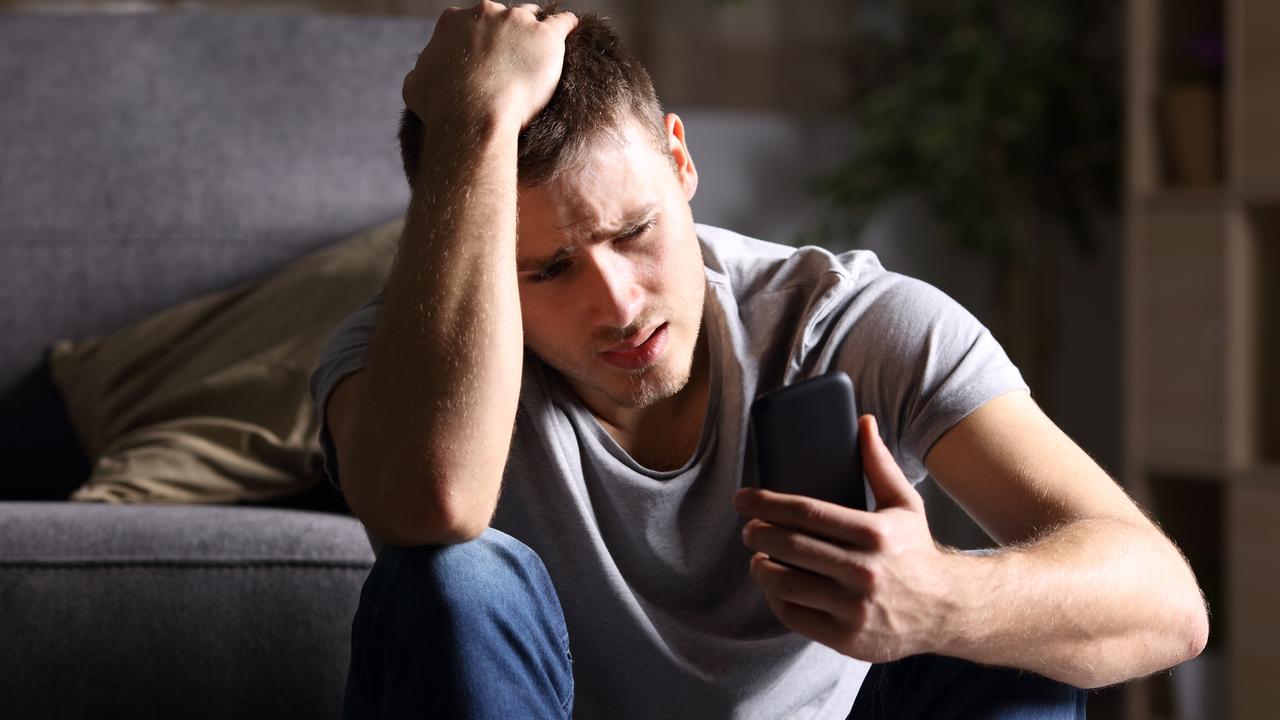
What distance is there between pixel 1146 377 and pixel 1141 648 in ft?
5.04

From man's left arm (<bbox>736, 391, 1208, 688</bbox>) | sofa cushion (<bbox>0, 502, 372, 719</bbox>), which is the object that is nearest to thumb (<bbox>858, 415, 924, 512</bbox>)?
man's left arm (<bbox>736, 391, 1208, 688</bbox>)

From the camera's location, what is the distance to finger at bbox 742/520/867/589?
794 mm

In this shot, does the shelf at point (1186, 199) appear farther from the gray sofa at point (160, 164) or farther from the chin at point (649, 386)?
the chin at point (649, 386)

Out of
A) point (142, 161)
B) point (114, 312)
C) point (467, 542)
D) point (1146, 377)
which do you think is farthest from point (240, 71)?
point (1146, 377)

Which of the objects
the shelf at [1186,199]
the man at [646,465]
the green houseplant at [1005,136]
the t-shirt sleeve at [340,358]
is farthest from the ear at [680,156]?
the green houseplant at [1005,136]

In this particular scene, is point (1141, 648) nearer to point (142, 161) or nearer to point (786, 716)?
Result: point (786, 716)

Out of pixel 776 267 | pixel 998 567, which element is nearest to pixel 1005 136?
pixel 776 267

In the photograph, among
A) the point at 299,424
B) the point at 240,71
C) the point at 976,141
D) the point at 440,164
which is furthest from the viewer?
the point at 976,141

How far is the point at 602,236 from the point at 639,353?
0.34 ft

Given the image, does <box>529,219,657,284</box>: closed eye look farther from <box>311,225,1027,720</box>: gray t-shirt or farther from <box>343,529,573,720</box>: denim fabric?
<box>343,529,573,720</box>: denim fabric

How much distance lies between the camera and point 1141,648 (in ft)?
3.00

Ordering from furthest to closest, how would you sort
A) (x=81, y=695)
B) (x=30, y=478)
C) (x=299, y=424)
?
(x=30, y=478)
(x=299, y=424)
(x=81, y=695)

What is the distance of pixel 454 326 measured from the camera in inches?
39.1

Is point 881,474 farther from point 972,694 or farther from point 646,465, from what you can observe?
point 646,465
